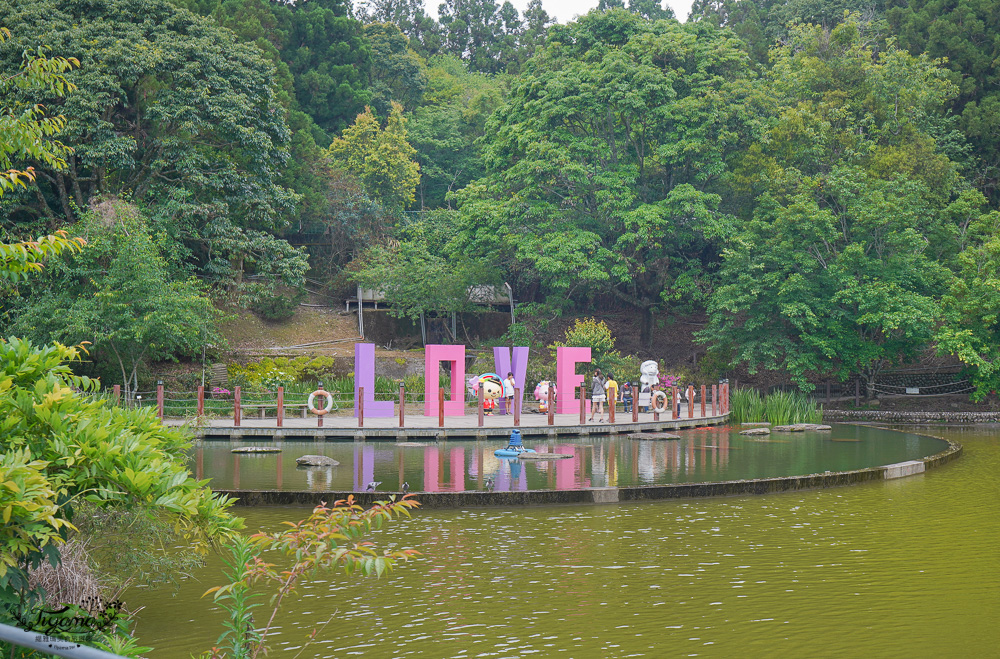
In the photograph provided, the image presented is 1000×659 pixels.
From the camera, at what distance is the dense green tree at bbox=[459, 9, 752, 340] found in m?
35.1

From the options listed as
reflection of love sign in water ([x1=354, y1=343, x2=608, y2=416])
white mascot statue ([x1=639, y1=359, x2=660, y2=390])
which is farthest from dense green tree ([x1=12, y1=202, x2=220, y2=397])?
white mascot statue ([x1=639, y1=359, x2=660, y2=390])

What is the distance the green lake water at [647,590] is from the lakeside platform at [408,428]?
9.40m

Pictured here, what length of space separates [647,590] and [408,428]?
13.9 metres

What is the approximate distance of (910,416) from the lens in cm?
3100

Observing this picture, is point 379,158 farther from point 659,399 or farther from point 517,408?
point 517,408

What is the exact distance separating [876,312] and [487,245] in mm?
15159

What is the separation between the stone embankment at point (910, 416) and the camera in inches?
1180

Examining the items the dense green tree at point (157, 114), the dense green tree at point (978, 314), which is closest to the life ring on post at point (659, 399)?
the dense green tree at point (978, 314)

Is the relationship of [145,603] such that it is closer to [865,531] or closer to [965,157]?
[865,531]

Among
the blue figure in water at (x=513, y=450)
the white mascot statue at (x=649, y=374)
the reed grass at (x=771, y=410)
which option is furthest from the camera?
the white mascot statue at (x=649, y=374)

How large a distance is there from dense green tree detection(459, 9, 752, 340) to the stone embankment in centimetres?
805

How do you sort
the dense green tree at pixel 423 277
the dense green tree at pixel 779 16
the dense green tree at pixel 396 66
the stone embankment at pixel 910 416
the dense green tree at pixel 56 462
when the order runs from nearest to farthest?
the dense green tree at pixel 56 462 → the stone embankment at pixel 910 416 → the dense green tree at pixel 423 277 → the dense green tree at pixel 779 16 → the dense green tree at pixel 396 66

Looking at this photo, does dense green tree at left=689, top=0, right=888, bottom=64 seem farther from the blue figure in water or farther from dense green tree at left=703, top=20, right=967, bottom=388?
the blue figure in water

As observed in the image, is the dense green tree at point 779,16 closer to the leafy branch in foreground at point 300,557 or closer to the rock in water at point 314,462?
the rock in water at point 314,462
